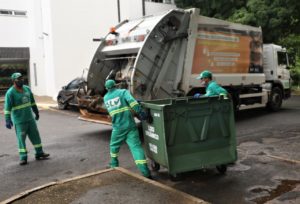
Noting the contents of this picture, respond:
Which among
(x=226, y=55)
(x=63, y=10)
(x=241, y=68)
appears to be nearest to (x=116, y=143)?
(x=226, y=55)

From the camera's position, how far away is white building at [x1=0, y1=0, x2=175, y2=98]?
59.9 feet

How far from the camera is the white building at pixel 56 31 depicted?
1825 cm

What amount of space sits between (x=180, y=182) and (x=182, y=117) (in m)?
0.95

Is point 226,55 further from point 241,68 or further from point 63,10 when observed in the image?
point 63,10

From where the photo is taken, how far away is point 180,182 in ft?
16.8

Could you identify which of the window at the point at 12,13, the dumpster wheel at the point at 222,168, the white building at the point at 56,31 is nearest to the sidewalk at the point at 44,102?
the white building at the point at 56,31

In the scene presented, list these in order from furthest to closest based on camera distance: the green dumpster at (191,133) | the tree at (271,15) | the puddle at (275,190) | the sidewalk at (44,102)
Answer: the tree at (271,15)
the sidewalk at (44,102)
the green dumpster at (191,133)
the puddle at (275,190)

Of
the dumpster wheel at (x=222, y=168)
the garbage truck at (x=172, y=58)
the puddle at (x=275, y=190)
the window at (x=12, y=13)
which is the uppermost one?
the window at (x=12, y=13)

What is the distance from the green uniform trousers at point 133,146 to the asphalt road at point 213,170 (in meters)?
0.35

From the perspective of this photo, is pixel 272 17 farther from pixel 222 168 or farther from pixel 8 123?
pixel 8 123

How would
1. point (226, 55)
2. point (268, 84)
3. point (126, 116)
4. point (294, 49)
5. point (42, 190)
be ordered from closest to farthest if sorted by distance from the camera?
point (42, 190) < point (126, 116) < point (226, 55) < point (268, 84) < point (294, 49)

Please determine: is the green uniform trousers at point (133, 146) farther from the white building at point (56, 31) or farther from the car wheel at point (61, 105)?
the white building at point (56, 31)

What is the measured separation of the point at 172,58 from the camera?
8352 millimetres

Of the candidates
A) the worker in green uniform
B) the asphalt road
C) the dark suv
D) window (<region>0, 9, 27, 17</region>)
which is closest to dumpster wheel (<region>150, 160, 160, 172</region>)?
the asphalt road
